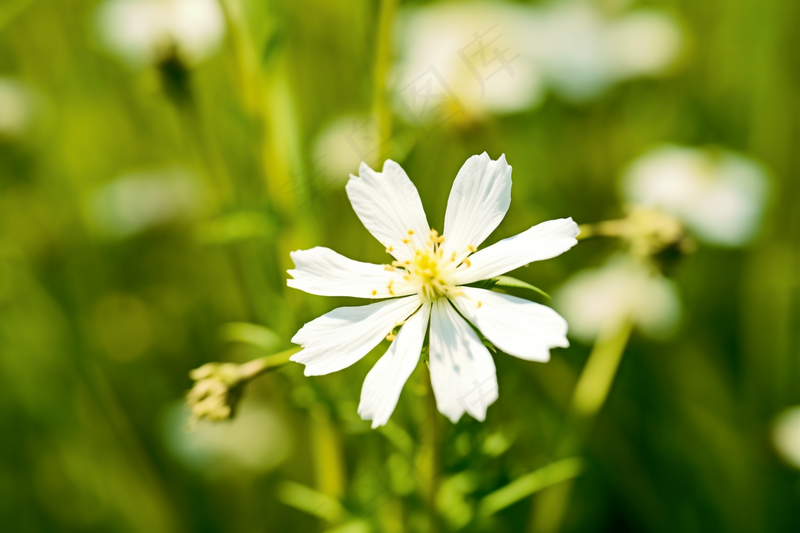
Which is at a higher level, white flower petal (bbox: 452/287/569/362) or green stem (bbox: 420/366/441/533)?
white flower petal (bbox: 452/287/569/362)

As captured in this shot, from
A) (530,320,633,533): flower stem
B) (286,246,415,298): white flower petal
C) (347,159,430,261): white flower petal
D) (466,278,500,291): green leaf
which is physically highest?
(347,159,430,261): white flower petal

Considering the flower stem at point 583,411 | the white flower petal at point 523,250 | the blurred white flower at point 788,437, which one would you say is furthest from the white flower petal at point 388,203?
the blurred white flower at point 788,437

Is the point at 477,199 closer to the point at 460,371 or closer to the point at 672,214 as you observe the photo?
the point at 460,371

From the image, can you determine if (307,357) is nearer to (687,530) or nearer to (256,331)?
(256,331)

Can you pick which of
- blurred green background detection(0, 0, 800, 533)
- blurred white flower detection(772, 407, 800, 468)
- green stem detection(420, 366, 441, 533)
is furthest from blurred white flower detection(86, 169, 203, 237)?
blurred white flower detection(772, 407, 800, 468)

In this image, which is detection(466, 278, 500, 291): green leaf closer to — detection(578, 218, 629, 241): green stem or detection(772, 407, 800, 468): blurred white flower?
detection(578, 218, 629, 241): green stem

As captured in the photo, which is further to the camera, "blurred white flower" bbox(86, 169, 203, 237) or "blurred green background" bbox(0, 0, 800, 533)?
"blurred white flower" bbox(86, 169, 203, 237)

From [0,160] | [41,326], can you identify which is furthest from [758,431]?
[0,160]
